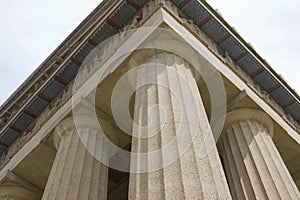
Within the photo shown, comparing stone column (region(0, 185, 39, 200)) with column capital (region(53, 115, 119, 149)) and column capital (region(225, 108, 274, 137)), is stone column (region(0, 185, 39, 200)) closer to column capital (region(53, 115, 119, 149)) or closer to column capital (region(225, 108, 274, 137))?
column capital (region(53, 115, 119, 149))

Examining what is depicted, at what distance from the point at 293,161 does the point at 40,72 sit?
13.9 meters

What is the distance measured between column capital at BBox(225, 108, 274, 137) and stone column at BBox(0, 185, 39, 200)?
871 centimetres

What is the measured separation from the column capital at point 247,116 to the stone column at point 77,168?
186 inches

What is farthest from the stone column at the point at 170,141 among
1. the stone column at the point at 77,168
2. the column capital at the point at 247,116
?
the column capital at the point at 247,116

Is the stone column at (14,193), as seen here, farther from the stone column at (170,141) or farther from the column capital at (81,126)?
the stone column at (170,141)

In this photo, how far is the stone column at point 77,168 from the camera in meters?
12.0

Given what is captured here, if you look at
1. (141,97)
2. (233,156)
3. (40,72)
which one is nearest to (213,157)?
(141,97)

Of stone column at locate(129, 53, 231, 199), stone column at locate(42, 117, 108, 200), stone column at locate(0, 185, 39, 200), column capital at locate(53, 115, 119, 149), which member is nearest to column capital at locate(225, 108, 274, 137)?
stone column at locate(129, 53, 231, 199)

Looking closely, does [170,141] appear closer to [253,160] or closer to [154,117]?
[154,117]

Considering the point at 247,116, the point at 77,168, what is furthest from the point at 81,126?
the point at 247,116

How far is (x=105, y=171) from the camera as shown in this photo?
45.3 feet

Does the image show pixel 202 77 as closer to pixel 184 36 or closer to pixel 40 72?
pixel 184 36

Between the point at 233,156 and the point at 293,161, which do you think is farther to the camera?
the point at 293,161

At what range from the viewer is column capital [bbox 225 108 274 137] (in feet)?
49.0
